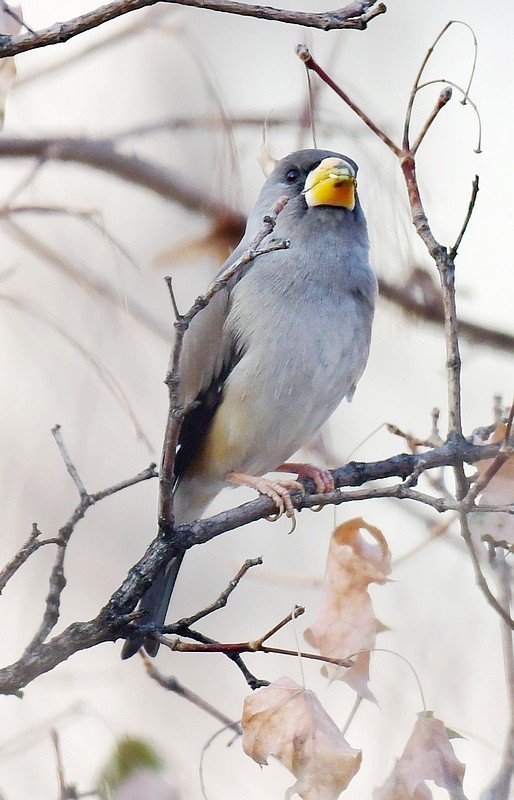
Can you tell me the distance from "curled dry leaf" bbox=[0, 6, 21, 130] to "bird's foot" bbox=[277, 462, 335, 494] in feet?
4.63

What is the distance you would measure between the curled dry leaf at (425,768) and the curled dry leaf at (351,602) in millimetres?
139

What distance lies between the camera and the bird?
3.13 meters

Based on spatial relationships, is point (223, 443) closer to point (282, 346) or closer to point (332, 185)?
point (282, 346)

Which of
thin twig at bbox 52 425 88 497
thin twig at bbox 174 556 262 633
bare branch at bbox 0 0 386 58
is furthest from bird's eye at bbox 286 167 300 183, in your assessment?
thin twig at bbox 174 556 262 633

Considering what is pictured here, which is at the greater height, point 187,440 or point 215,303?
point 215,303

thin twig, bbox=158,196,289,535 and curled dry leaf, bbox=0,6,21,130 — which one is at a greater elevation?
curled dry leaf, bbox=0,6,21,130

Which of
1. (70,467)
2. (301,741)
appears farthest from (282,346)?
(301,741)

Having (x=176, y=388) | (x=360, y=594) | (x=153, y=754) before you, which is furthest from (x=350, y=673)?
(x=176, y=388)

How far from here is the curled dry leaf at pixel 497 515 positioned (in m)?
2.21

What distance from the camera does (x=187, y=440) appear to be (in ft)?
11.0

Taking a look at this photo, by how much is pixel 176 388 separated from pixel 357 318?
128cm

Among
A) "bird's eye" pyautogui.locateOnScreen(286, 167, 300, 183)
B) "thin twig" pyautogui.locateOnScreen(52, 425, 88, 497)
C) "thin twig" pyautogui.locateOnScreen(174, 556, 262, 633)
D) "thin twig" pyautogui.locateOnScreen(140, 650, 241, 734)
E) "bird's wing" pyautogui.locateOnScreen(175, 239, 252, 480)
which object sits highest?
"bird's eye" pyautogui.locateOnScreen(286, 167, 300, 183)

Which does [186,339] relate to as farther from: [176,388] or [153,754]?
[153,754]

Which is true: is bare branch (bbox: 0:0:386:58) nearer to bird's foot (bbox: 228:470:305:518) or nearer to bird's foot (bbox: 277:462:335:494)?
bird's foot (bbox: 228:470:305:518)
